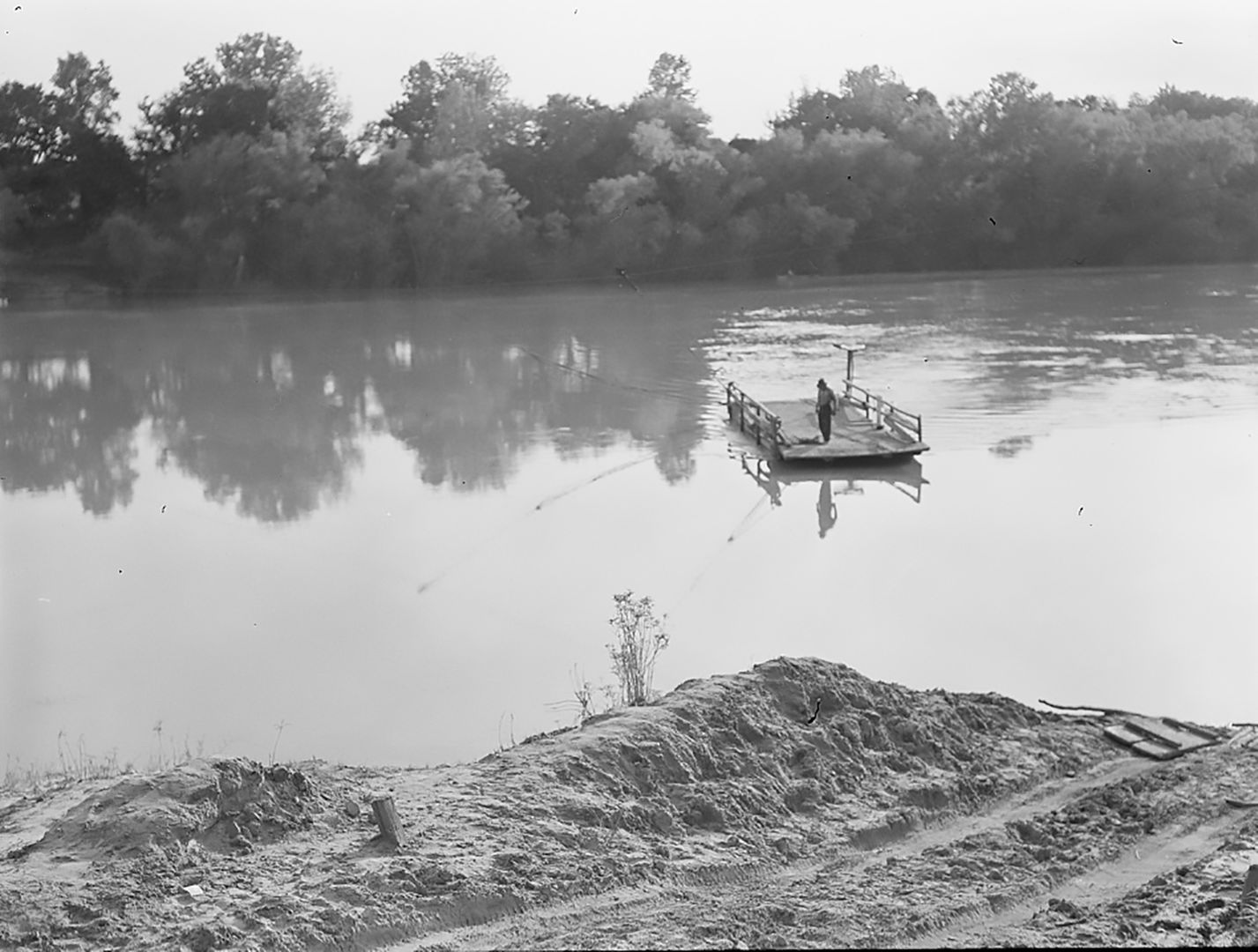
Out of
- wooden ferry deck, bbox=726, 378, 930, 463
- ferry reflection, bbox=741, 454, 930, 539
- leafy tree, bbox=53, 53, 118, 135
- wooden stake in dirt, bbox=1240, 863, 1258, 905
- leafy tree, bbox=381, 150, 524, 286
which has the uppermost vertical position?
leafy tree, bbox=53, 53, 118, 135

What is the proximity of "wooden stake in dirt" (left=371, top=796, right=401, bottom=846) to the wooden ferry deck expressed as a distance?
1153 cm

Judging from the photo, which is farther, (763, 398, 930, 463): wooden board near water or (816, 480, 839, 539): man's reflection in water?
(763, 398, 930, 463): wooden board near water

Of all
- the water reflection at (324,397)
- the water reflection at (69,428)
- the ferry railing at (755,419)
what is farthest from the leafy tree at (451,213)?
the ferry railing at (755,419)

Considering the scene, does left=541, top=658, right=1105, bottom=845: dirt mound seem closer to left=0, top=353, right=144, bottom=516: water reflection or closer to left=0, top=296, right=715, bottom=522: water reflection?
left=0, top=296, right=715, bottom=522: water reflection

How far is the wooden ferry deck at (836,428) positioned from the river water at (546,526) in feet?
1.01

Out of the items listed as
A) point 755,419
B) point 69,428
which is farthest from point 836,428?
point 69,428

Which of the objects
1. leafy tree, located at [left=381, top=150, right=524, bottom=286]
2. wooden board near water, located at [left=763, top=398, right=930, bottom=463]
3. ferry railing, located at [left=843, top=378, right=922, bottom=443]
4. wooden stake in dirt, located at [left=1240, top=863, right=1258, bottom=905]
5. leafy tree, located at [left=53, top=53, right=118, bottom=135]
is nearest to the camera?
wooden stake in dirt, located at [left=1240, top=863, right=1258, bottom=905]

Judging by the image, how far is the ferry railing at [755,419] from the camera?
56.5 ft

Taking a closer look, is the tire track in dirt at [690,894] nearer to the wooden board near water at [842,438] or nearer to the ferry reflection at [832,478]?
the ferry reflection at [832,478]

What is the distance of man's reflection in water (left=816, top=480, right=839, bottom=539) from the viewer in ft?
46.0

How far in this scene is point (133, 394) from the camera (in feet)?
72.2

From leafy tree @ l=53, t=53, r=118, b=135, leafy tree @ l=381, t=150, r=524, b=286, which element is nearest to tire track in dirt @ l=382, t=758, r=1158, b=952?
leafy tree @ l=53, t=53, r=118, b=135

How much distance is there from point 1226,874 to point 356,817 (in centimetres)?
308

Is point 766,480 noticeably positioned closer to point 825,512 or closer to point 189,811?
point 825,512
